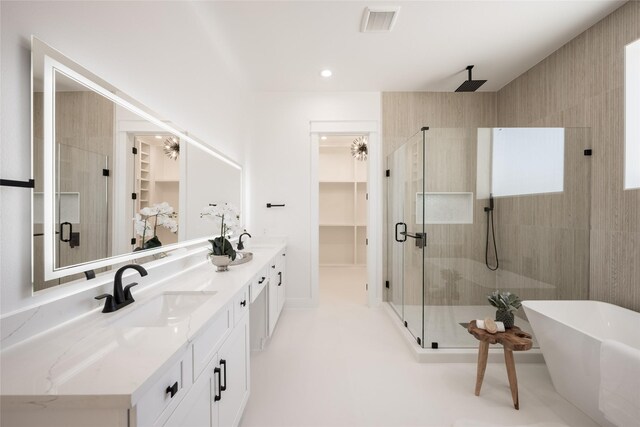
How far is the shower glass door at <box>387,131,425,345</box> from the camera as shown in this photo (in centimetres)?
261

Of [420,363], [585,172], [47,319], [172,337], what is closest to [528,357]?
[420,363]

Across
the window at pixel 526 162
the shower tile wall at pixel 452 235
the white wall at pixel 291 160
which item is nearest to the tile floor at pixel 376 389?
the shower tile wall at pixel 452 235

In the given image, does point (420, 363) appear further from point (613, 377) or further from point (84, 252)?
point (84, 252)

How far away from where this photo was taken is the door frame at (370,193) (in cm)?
365

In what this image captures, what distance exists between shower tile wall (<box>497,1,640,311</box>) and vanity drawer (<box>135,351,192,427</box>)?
297 centimetres

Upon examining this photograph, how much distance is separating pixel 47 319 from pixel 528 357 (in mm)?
3156

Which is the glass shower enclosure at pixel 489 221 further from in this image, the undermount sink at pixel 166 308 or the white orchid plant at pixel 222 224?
the undermount sink at pixel 166 308

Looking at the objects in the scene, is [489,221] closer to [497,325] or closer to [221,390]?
[497,325]

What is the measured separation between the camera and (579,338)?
1628 mm

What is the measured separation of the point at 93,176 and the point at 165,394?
0.93 meters

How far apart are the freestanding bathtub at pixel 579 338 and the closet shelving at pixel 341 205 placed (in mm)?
3964

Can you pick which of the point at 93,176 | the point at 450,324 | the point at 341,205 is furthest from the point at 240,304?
the point at 341,205

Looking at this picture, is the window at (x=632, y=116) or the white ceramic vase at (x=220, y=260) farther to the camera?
the window at (x=632, y=116)

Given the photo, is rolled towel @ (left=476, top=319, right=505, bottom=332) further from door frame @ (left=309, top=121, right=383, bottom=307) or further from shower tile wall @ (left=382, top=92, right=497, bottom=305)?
door frame @ (left=309, top=121, right=383, bottom=307)
